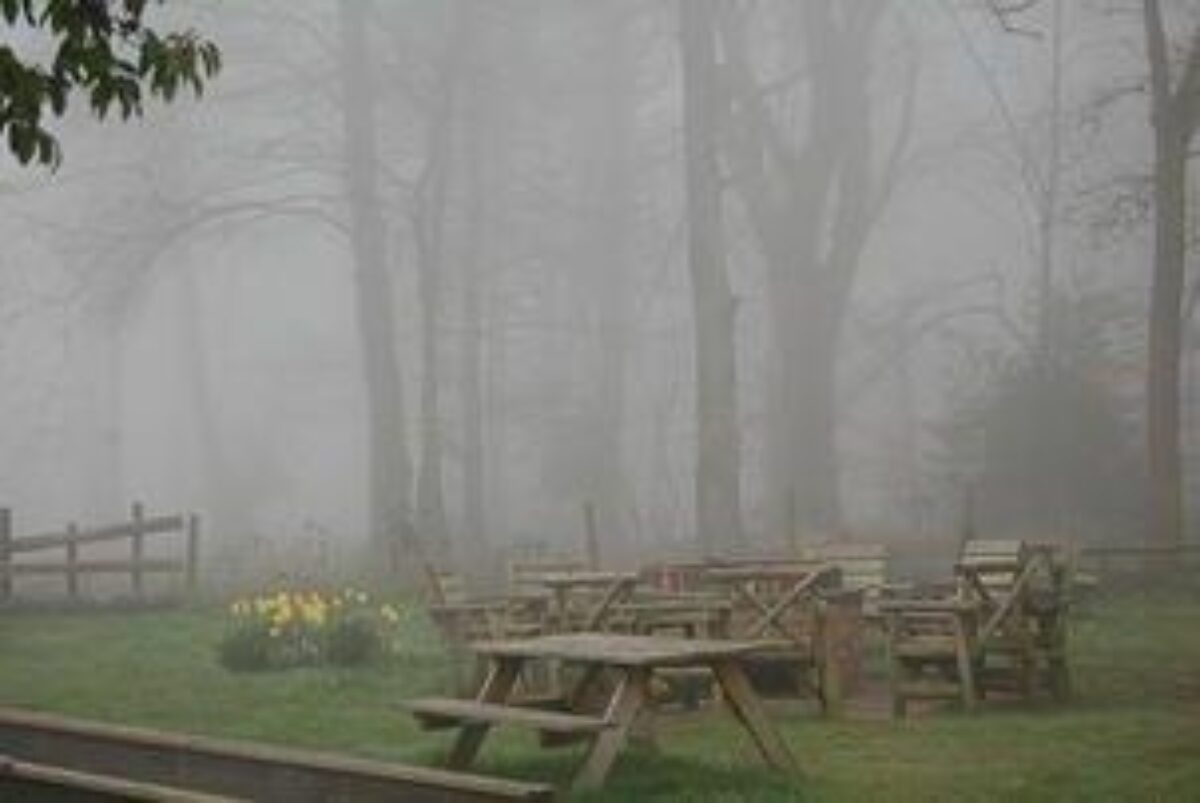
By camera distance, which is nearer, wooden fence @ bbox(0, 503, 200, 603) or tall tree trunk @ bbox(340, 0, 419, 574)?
wooden fence @ bbox(0, 503, 200, 603)

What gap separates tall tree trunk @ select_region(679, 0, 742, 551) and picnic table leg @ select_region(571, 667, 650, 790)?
15812mm

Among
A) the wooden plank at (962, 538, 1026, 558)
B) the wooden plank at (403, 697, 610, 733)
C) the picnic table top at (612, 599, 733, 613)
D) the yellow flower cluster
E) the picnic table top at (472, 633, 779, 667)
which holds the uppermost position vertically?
the wooden plank at (962, 538, 1026, 558)

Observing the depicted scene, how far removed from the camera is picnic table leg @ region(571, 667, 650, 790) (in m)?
10.4

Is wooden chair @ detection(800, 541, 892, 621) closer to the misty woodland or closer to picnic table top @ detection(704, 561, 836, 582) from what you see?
the misty woodland

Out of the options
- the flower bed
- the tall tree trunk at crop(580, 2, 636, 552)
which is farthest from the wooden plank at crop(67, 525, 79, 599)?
the tall tree trunk at crop(580, 2, 636, 552)

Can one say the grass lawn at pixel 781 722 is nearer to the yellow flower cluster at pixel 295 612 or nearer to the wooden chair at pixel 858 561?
the yellow flower cluster at pixel 295 612

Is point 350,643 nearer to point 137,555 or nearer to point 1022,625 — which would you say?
point 1022,625

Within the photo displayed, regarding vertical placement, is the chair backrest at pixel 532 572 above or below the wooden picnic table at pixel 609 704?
above

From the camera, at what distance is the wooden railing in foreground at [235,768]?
849 centimetres

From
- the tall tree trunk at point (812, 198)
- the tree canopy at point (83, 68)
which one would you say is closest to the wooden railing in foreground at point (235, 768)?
the tree canopy at point (83, 68)

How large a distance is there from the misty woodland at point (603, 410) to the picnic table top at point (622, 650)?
66mm

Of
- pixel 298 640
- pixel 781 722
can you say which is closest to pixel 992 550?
pixel 781 722

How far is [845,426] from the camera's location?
143ft

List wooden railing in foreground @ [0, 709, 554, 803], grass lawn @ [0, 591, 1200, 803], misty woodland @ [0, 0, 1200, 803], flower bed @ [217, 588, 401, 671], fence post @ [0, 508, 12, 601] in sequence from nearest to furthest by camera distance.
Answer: wooden railing in foreground @ [0, 709, 554, 803]
grass lawn @ [0, 591, 1200, 803]
misty woodland @ [0, 0, 1200, 803]
flower bed @ [217, 588, 401, 671]
fence post @ [0, 508, 12, 601]
